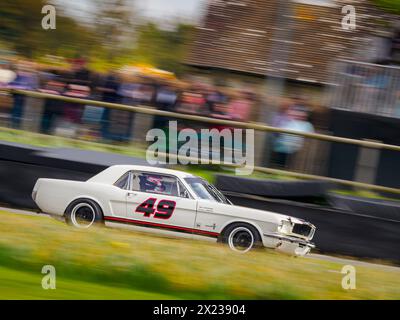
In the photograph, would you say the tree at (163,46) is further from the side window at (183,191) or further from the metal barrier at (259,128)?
the side window at (183,191)

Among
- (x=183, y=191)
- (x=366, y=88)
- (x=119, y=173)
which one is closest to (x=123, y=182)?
(x=119, y=173)

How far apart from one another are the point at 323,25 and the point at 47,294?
18065 millimetres

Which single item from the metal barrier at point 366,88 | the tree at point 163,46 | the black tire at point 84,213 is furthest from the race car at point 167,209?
the tree at point 163,46

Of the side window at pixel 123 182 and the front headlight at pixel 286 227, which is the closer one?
the front headlight at pixel 286 227

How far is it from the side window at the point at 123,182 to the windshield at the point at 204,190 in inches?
28.0

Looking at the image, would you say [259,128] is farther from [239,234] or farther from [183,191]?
[239,234]

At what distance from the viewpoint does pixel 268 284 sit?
6367 millimetres

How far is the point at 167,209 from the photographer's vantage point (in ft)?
33.0

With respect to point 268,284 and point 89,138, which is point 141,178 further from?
point 268,284

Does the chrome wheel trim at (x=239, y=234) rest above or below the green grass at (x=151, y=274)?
above

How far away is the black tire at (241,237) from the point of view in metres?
9.80

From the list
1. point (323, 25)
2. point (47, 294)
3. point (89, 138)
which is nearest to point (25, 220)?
point (47, 294)

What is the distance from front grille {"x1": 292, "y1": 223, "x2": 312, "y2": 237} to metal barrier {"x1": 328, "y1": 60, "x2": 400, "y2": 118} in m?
5.12

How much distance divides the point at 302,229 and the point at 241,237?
2.44 ft
